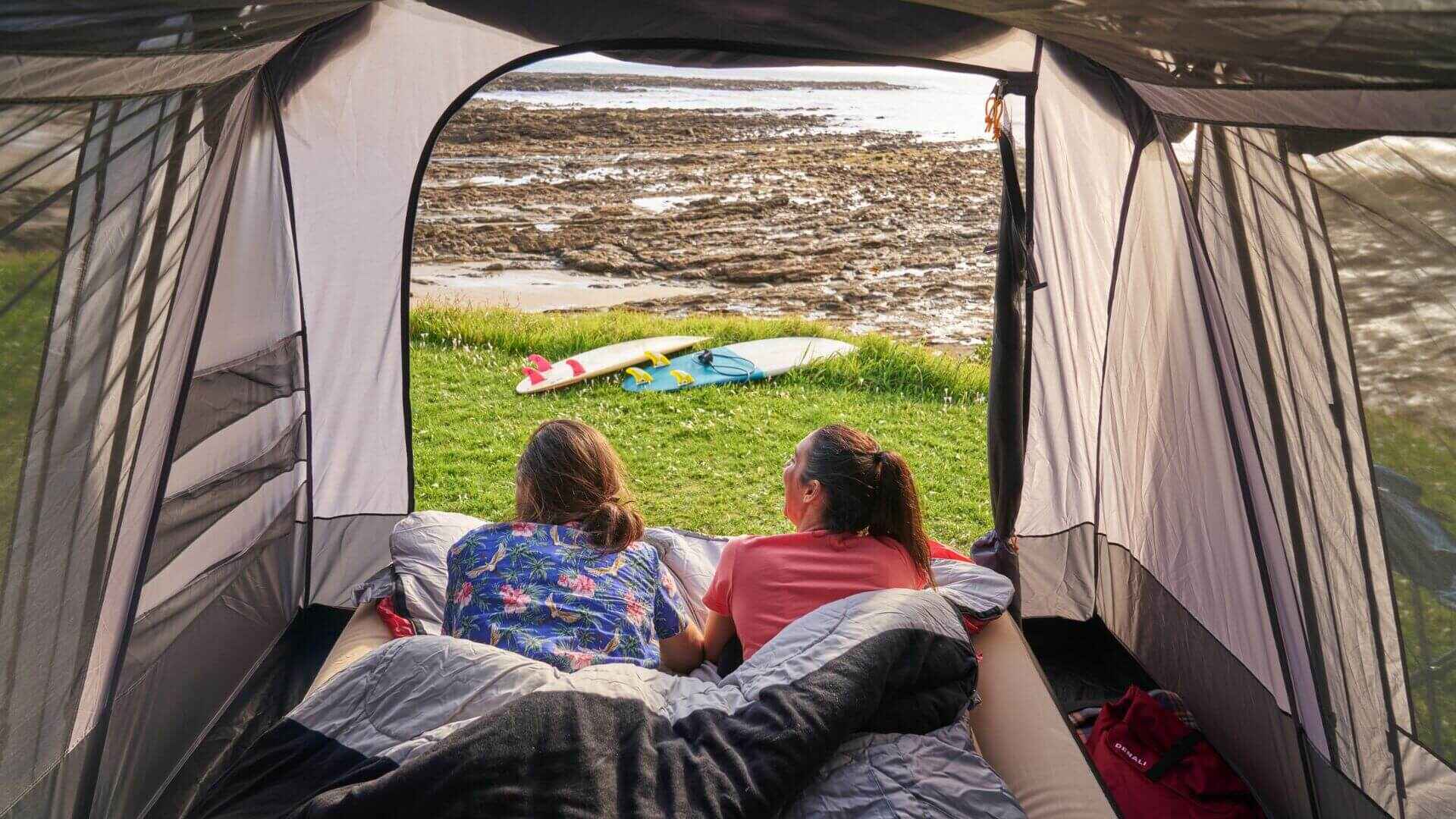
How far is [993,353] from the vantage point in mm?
3090

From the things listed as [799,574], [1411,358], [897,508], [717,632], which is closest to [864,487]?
[897,508]

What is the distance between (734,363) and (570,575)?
3.82 meters

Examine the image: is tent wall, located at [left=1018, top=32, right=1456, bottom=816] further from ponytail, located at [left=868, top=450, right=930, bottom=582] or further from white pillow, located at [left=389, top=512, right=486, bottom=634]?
white pillow, located at [left=389, top=512, right=486, bottom=634]

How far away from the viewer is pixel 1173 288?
2.69 metres

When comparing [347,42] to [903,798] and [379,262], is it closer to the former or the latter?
[379,262]

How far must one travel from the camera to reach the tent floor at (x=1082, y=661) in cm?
306

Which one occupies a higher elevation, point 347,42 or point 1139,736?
point 347,42

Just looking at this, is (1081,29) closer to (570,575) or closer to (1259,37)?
(1259,37)

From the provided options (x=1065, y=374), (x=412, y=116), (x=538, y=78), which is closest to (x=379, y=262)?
(x=412, y=116)

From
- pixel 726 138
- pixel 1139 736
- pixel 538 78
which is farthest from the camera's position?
pixel 538 78

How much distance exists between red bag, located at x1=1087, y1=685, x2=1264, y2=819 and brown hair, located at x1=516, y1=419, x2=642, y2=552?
1248mm

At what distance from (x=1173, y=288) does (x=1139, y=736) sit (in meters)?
1.10

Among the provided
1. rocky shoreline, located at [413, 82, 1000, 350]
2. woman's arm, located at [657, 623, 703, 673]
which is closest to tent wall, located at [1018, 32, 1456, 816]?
woman's arm, located at [657, 623, 703, 673]

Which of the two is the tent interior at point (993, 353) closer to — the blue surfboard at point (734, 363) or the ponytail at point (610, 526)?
the ponytail at point (610, 526)
